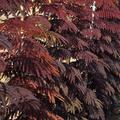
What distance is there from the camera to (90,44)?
5.64m

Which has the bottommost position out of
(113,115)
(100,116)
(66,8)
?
(113,115)

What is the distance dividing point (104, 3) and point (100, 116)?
1.52 metres

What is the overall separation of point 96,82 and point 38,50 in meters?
2.33

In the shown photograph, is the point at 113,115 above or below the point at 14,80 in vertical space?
below

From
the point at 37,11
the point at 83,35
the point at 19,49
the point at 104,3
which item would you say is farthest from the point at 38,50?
the point at 104,3

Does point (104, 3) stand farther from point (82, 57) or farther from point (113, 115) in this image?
point (113, 115)

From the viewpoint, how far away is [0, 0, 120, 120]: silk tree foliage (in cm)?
358

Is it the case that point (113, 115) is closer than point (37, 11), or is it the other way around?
point (37, 11)

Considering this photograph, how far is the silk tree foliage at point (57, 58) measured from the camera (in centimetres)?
358

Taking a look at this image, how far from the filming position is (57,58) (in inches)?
188

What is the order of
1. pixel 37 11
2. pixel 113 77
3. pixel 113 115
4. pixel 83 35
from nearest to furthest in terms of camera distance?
pixel 37 11, pixel 83 35, pixel 113 77, pixel 113 115

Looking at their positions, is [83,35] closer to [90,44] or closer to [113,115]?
[90,44]

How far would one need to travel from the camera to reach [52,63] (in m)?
3.98

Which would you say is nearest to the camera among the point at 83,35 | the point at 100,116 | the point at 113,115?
the point at 83,35
